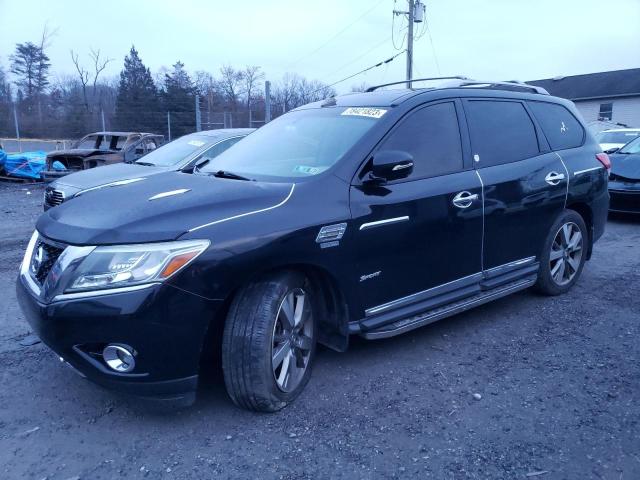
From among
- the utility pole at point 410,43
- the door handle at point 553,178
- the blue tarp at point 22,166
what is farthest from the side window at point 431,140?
the utility pole at point 410,43

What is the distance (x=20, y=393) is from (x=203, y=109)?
20674 millimetres

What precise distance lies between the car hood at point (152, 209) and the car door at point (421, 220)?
61 cm

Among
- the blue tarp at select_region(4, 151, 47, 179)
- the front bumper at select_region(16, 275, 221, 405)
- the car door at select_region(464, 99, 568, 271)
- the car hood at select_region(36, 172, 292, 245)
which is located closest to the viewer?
the front bumper at select_region(16, 275, 221, 405)

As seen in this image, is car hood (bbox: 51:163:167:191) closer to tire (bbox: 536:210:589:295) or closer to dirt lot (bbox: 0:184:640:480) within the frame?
dirt lot (bbox: 0:184:640:480)

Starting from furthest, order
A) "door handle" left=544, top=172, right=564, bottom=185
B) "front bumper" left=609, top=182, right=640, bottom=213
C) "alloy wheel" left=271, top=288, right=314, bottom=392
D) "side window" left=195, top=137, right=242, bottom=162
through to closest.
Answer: "front bumper" left=609, top=182, right=640, bottom=213
"side window" left=195, top=137, right=242, bottom=162
"door handle" left=544, top=172, right=564, bottom=185
"alloy wheel" left=271, top=288, right=314, bottom=392

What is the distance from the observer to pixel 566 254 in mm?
4707

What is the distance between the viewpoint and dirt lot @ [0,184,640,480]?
244 cm

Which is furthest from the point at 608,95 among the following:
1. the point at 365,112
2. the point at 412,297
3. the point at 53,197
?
the point at 412,297

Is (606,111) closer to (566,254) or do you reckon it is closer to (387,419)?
(566,254)

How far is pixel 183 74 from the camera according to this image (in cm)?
4484

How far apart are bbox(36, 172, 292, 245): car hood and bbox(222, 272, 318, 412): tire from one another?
0.45 meters

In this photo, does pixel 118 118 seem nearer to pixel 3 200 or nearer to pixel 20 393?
pixel 3 200

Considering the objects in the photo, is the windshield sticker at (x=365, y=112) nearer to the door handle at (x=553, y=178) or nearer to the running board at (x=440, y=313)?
the running board at (x=440, y=313)

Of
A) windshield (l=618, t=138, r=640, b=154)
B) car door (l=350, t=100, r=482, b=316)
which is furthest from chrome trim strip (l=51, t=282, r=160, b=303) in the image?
windshield (l=618, t=138, r=640, b=154)
